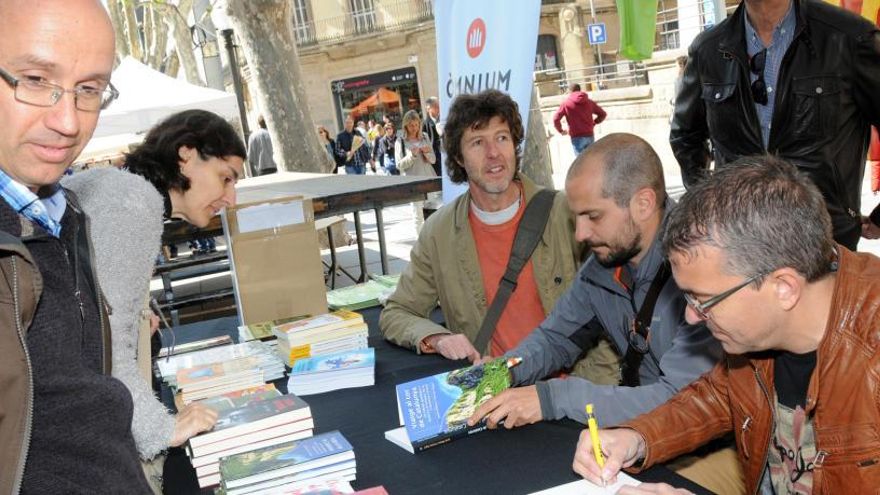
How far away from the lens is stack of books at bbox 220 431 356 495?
1791mm

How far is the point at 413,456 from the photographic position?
78.1 inches

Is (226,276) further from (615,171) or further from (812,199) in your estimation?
(812,199)

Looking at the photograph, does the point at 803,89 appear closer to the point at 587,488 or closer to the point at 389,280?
the point at 587,488

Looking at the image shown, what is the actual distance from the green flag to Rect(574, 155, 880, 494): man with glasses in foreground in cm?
448

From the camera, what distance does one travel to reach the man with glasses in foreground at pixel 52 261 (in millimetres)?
1291

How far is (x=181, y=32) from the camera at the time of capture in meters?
23.0

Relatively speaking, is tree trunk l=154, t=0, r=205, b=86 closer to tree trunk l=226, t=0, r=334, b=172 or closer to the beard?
tree trunk l=226, t=0, r=334, b=172

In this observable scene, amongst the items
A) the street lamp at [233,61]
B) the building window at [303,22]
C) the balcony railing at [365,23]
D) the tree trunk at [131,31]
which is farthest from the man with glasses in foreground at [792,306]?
the building window at [303,22]

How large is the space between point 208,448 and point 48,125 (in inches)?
36.8

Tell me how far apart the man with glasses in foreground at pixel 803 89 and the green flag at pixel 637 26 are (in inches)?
111

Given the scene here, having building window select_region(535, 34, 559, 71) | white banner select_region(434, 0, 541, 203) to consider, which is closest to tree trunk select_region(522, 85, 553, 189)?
white banner select_region(434, 0, 541, 203)

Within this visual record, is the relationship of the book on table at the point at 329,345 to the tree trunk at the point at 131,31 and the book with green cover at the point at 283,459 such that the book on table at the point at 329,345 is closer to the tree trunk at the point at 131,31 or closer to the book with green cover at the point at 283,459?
the book with green cover at the point at 283,459

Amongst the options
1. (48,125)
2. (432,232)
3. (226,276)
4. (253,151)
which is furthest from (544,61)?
(48,125)

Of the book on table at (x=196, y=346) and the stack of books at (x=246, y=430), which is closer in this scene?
the stack of books at (x=246, y=430)
